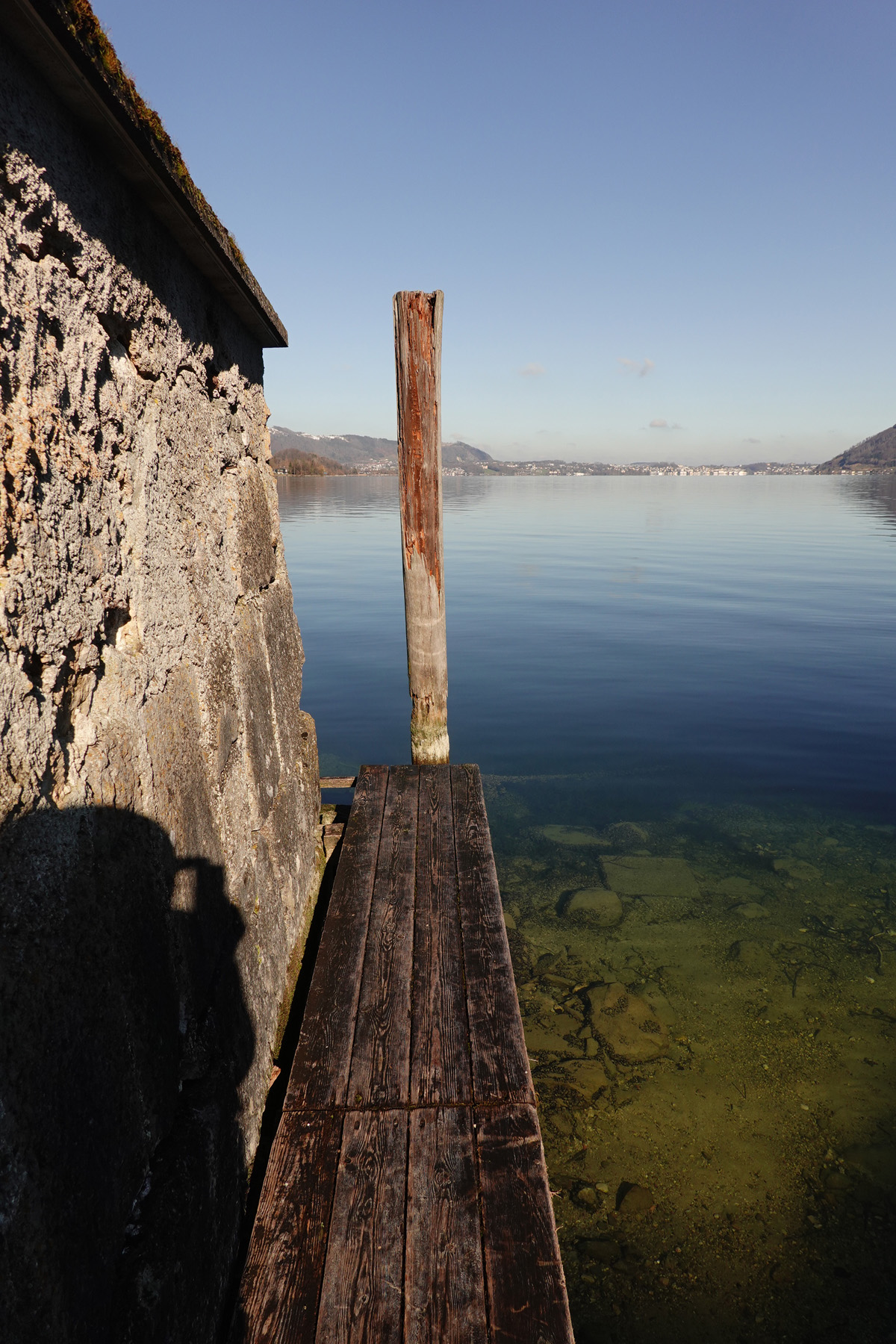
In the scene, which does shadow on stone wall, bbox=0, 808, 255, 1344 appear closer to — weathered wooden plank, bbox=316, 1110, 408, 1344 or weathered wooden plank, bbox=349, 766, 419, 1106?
weathered wooden plank, bbox=316, 1110, 408, 1344

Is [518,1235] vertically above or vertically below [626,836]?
above

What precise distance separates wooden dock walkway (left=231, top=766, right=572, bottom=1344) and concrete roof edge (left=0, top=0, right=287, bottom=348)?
247 centimetres

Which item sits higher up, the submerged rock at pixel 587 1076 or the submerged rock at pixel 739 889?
the submerged rock at pixel 587 1076

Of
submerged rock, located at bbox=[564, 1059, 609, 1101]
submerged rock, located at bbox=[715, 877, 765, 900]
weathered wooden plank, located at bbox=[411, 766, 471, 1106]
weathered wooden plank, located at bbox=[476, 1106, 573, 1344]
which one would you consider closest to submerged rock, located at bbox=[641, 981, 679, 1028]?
submerged rock, located at bbox=[564, 1059, 609, 1101]

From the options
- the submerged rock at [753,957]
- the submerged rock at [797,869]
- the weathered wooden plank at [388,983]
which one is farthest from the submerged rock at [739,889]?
the weathered wooden plank at [388,983]

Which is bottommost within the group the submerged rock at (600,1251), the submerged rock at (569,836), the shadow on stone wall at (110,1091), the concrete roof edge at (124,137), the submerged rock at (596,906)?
the submerged rock at (600,1251)

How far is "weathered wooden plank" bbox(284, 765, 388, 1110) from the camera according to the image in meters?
2.24

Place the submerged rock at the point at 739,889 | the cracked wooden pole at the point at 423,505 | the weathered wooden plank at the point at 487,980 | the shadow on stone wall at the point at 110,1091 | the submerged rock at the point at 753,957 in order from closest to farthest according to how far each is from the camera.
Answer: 1. the shadow on stone wall at the point at 110,1091
2. the weathered wooden plank at the point at 487,980
3. the cracked wooden pole at the point at 423,505
4. the submerged rock at the point at 753,957
5. the submerged rock at the point at 739,889

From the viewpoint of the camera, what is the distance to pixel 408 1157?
6.54 ft

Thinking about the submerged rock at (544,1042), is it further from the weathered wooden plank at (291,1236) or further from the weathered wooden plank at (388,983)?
the weathered wooden plank at (291,1236)

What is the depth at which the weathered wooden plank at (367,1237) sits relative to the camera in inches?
63.3

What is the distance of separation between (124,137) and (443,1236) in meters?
2.58

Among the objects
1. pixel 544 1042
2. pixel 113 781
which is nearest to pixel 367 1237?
pixel 113 781

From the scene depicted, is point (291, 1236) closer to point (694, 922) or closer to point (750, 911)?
point (694, 922)
